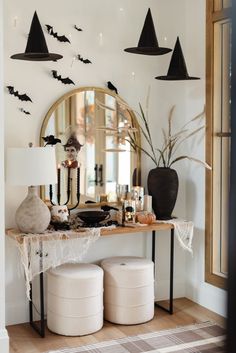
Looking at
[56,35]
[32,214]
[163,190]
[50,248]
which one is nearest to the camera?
[32,214]

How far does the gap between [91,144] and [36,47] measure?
88 centimetres

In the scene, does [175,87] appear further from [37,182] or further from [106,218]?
[37,182]

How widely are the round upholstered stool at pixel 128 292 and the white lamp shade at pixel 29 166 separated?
0.85 meters

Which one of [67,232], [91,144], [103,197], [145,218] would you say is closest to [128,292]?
[145,218]

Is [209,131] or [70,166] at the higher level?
[209,131]

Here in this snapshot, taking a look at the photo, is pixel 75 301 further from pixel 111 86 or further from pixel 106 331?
pixel 111 86

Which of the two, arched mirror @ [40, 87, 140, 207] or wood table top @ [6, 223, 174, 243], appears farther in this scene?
arched mirror @ [40, 87, 140, 207]

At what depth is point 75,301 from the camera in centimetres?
340

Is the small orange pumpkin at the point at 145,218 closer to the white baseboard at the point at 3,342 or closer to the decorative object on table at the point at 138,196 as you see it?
the decorative object on table at the point at 138,196

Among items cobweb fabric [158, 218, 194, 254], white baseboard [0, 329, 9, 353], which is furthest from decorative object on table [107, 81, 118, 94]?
white baseboard [0, 329, 9, 353]

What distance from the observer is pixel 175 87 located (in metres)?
4.19

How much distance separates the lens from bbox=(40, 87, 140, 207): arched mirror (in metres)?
3.75

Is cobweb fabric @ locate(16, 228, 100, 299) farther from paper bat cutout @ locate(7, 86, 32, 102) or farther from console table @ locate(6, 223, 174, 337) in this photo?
paper bat cutout @ locate(7, 86, 32, 102)

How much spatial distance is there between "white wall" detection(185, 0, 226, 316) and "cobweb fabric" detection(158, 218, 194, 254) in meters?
0.21
